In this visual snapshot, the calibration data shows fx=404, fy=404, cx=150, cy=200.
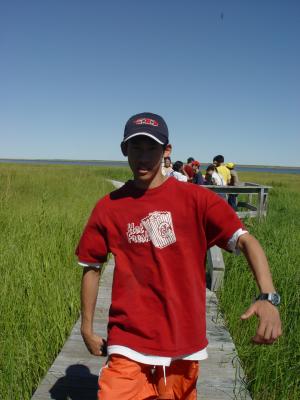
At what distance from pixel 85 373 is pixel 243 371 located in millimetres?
1042

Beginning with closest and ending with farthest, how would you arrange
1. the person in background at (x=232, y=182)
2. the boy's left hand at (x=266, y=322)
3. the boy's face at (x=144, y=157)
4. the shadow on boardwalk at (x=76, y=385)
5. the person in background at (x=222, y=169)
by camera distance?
the boy's left hand at (x=266, y=322) → the boy's face at (x=144, y=157) → the shadow on boardwalk at (x=76, y=385) → the person in background at (x=222, y=169) → the person in background at (x=232, y=182)

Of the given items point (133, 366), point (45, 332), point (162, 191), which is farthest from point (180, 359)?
point (45, 332)

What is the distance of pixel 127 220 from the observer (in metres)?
1.66

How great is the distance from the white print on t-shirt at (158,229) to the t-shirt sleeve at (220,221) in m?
0.15

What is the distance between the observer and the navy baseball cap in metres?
1.63

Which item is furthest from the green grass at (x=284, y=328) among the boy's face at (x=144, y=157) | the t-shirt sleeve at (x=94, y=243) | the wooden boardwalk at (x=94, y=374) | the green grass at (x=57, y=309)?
the boy's face at (x=144, y=157)

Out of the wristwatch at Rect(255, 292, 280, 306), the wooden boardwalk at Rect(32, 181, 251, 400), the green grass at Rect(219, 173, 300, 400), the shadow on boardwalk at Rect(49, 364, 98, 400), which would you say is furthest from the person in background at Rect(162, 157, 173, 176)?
the wristwatch at Rect(255, 292, 280, 306)

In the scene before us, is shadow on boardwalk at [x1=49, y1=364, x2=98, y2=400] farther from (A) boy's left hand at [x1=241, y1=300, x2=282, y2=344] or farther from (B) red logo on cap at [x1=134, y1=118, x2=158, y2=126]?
(B) red logo on cap at [x1=134, y1=118, x2=158, y2=126]

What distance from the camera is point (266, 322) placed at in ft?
4.41

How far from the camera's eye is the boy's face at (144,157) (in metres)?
1.66

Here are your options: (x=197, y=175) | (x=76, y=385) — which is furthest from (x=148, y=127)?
(x=197, y=175)

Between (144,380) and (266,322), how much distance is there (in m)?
0.60

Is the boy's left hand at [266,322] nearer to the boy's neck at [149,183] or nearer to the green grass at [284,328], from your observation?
the boy's neck at [149,183]

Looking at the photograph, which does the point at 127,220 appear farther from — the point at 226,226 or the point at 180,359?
the point at 180,359
